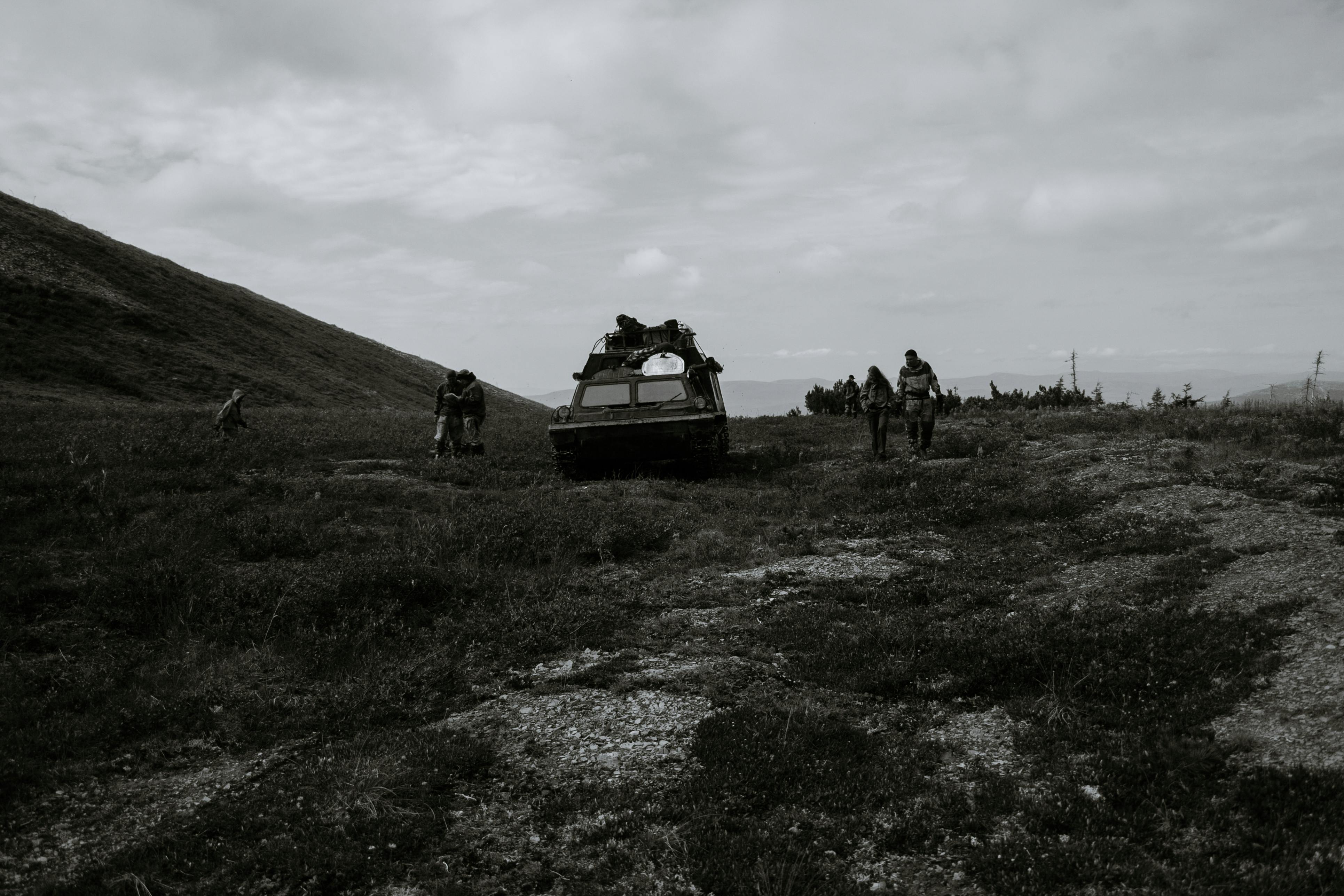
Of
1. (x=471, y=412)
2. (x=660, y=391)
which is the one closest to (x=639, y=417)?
(x=660, y=391)

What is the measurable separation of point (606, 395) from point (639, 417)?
1.26 meters

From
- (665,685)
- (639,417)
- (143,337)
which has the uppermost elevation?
(143,337)

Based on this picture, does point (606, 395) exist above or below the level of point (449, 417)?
above

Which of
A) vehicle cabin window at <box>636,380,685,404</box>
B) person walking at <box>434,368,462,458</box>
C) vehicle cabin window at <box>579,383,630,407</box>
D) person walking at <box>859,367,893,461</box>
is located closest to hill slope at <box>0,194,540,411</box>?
person walking at <box>434,368,462,458</box>

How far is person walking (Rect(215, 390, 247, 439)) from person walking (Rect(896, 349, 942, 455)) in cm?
1394

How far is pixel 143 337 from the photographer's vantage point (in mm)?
44375

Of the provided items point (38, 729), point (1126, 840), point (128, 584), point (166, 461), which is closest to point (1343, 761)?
point (1126, 840)

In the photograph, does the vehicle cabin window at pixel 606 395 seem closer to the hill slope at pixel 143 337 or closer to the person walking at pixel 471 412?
the person walking at pixel 471 412

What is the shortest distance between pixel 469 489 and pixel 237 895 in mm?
10961

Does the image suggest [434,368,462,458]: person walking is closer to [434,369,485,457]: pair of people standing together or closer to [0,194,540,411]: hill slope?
[434,369,485,457]: pair of people standing together

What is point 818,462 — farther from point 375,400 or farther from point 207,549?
point 375,400

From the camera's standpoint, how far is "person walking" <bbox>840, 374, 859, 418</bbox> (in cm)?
3175

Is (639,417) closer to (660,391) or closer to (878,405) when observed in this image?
(660,391)

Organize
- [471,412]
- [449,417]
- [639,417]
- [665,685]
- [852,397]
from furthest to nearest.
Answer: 1. [852,397]
2. [471,412]
3. [449,417]
4. [639,417]
5. [665,685]
